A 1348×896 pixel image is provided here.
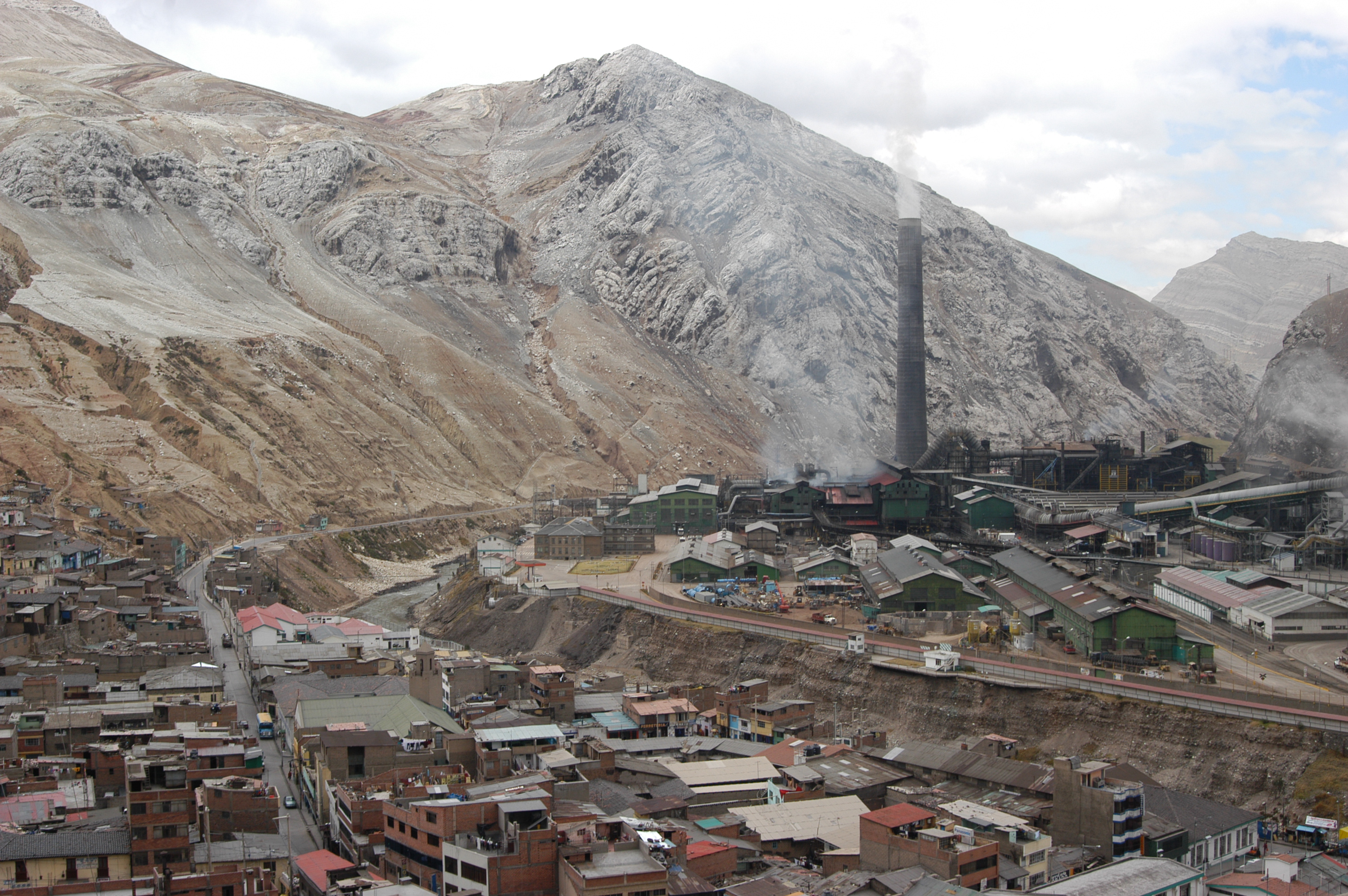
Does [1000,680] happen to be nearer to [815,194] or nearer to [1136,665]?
[1136,665]

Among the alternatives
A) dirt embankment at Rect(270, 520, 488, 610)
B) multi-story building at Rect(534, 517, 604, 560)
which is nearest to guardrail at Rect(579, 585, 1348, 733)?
multi-story building at Rect(534, 517, 604, 560)

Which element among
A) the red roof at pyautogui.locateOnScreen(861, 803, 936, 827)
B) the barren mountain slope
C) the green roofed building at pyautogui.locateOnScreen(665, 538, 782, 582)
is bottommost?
the red roof at pyautogui.locateOnScreen(861, 803, 936, 827)

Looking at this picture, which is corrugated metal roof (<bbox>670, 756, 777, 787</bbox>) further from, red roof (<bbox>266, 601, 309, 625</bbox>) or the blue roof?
red roof (<bbox>266, 601, 309, 625</bbox>)

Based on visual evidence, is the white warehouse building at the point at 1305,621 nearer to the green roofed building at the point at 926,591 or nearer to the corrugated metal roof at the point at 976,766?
the green roofed building at the point at 926,591

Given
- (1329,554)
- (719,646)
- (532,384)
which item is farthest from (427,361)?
(1329,554)

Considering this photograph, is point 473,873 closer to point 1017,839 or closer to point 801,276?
point 1017,839

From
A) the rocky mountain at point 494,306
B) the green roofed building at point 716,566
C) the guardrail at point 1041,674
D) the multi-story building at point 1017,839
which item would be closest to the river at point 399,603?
the rocky mountain at point 494,306

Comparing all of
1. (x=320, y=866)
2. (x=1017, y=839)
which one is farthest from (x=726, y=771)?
(x=320, y=866)
